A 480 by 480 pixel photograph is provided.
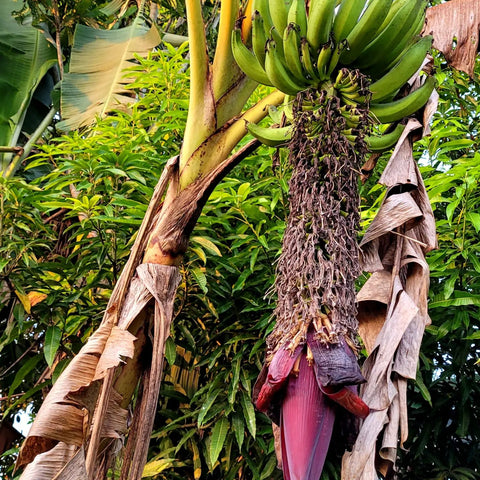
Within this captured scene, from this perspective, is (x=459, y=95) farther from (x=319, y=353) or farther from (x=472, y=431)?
(x=319, y=353)

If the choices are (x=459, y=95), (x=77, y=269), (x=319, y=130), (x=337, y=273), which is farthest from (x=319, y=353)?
(x=459, y=95)

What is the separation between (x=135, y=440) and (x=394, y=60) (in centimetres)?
68

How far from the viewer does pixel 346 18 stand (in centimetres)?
84

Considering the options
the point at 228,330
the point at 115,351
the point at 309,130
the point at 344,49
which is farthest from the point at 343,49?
the point at 228,330

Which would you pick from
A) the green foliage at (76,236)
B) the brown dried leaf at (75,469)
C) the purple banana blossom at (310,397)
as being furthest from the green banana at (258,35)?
the green foliage at (76,236)

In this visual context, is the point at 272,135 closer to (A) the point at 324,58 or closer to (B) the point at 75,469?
(A) the point at 324,58

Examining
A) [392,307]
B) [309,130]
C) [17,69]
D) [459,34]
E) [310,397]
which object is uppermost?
[17,69]

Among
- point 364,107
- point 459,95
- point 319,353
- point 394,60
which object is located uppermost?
point 459,95

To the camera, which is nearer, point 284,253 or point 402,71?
point 284,253

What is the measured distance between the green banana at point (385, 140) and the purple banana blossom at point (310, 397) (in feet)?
1.32

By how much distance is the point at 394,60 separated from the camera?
0.92m

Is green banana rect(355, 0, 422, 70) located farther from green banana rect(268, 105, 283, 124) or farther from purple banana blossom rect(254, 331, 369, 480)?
purple banana blossom rect(254, 331, 369, 480)

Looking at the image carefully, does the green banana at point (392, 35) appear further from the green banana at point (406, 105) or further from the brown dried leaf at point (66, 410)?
the brown dried leaf at point (66, 410)

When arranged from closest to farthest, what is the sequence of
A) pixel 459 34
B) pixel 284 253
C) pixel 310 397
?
pixel 310 397 → pixel 284 253 → pixel 459 34
